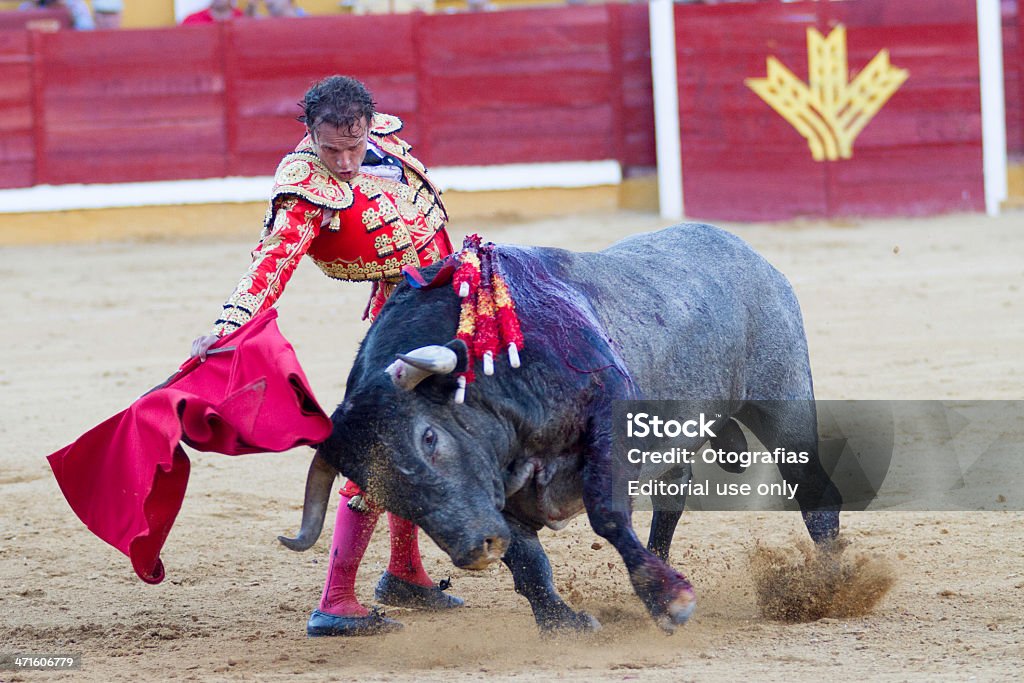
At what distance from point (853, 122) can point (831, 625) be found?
20.5ft

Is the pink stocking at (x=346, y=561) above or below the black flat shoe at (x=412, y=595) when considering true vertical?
above

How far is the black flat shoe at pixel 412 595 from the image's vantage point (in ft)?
11.2

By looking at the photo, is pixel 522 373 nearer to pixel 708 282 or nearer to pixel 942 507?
pixel 708 282

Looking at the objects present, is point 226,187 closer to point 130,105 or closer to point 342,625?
point 130,105

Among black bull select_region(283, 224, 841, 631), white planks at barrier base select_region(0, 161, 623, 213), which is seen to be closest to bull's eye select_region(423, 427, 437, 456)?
black bull select_region(283, 224, 841, 631)

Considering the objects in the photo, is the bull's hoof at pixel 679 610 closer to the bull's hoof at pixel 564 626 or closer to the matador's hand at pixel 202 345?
the bull's hoof at pixel 564 626

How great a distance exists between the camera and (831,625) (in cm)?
308

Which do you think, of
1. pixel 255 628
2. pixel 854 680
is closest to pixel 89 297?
pixel 255 628

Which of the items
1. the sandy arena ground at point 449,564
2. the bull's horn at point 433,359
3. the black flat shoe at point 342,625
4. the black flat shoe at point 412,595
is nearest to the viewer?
the bull's horn at point 433,359

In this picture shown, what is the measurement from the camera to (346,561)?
3281 millimetres

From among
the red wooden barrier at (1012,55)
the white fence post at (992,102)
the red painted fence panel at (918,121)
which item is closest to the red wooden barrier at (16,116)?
the red painted fence panel at (918,121)

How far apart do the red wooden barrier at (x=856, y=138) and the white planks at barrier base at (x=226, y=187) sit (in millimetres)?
666

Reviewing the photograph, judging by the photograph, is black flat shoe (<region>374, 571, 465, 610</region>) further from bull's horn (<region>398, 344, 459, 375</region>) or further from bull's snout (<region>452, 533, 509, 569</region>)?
bull's horn (<region>398, 344, 459, 375</region>)

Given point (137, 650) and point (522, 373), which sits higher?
point (522, 373)
